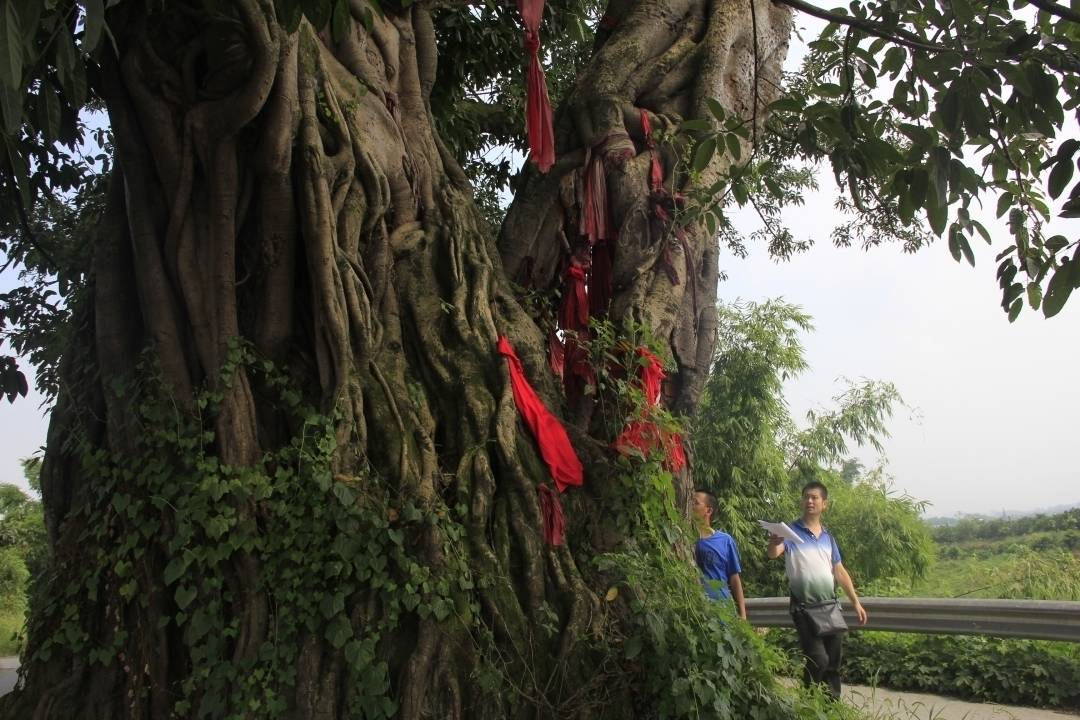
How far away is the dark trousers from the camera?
14.6 ft

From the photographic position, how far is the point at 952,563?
15.8 m

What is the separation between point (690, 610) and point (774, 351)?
31.7 feet

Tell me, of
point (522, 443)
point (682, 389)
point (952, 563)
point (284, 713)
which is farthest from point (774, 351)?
point (284, 713)

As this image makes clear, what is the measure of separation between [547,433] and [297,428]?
911mm

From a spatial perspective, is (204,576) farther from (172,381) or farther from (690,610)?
(690,610)

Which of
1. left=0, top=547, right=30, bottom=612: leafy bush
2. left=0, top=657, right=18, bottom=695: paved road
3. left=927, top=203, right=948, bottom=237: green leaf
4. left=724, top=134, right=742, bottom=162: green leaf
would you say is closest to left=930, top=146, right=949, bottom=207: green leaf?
left=927, top=203, right=948, bottom=237: green leaf

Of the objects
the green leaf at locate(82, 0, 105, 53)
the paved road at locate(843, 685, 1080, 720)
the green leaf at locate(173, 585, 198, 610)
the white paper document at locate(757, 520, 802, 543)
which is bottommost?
the paved road at locate(843, 685, 1080, 720)

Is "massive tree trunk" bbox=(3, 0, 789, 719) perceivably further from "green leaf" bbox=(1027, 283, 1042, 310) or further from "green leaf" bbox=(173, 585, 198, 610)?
"green leaf" bbox=(1027, 283, 1042, 310)

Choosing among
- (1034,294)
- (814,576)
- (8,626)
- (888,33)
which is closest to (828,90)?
(888,33)

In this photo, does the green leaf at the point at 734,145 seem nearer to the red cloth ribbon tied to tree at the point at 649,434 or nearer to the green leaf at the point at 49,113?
the red cloth ribbon tied to tree at the point at 649,434

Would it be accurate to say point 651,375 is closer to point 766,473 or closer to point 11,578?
point 766,473

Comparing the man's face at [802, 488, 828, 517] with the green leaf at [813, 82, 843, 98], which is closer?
the green leaf at [813, 82, 843, 98]

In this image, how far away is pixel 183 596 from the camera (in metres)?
2.88

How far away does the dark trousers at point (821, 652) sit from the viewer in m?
4.46
